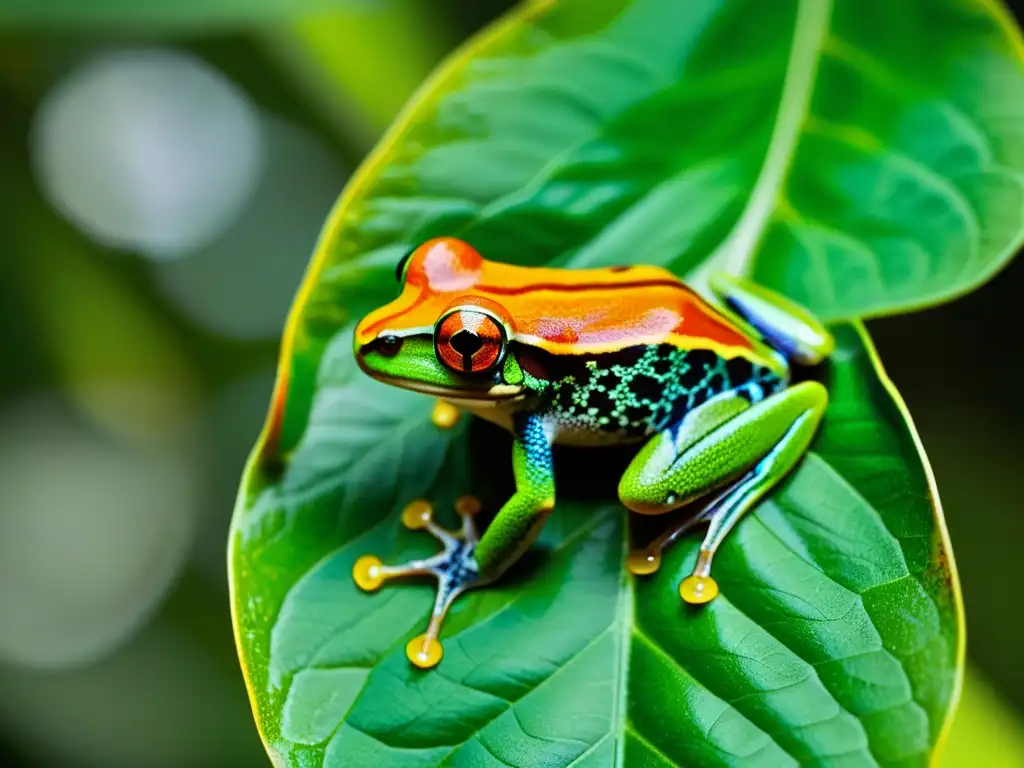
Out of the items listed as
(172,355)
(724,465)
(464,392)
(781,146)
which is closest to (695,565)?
(724,465)

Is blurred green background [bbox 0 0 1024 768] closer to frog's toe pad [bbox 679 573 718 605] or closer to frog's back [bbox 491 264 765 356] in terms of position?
frog's back [bbox 491 264 765 356]

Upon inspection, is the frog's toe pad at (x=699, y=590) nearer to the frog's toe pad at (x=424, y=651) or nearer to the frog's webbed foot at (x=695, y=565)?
the frog's webbed foot at (x=695, y=565)

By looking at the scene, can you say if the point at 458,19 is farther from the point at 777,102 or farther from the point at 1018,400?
the point at 1018,400

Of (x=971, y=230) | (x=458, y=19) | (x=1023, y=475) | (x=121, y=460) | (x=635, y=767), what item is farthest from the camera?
(x=121, y=460)

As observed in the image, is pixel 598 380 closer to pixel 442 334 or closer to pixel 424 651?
pixel 442 334

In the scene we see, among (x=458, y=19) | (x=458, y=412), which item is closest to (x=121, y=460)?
(x=458, y=19)

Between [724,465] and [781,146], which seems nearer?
[724,465]

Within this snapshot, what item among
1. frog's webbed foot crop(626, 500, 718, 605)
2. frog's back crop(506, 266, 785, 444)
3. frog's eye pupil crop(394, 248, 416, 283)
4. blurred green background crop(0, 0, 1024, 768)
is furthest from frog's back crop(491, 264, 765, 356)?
blurred green background crop(0, 0, 1024, 768)
